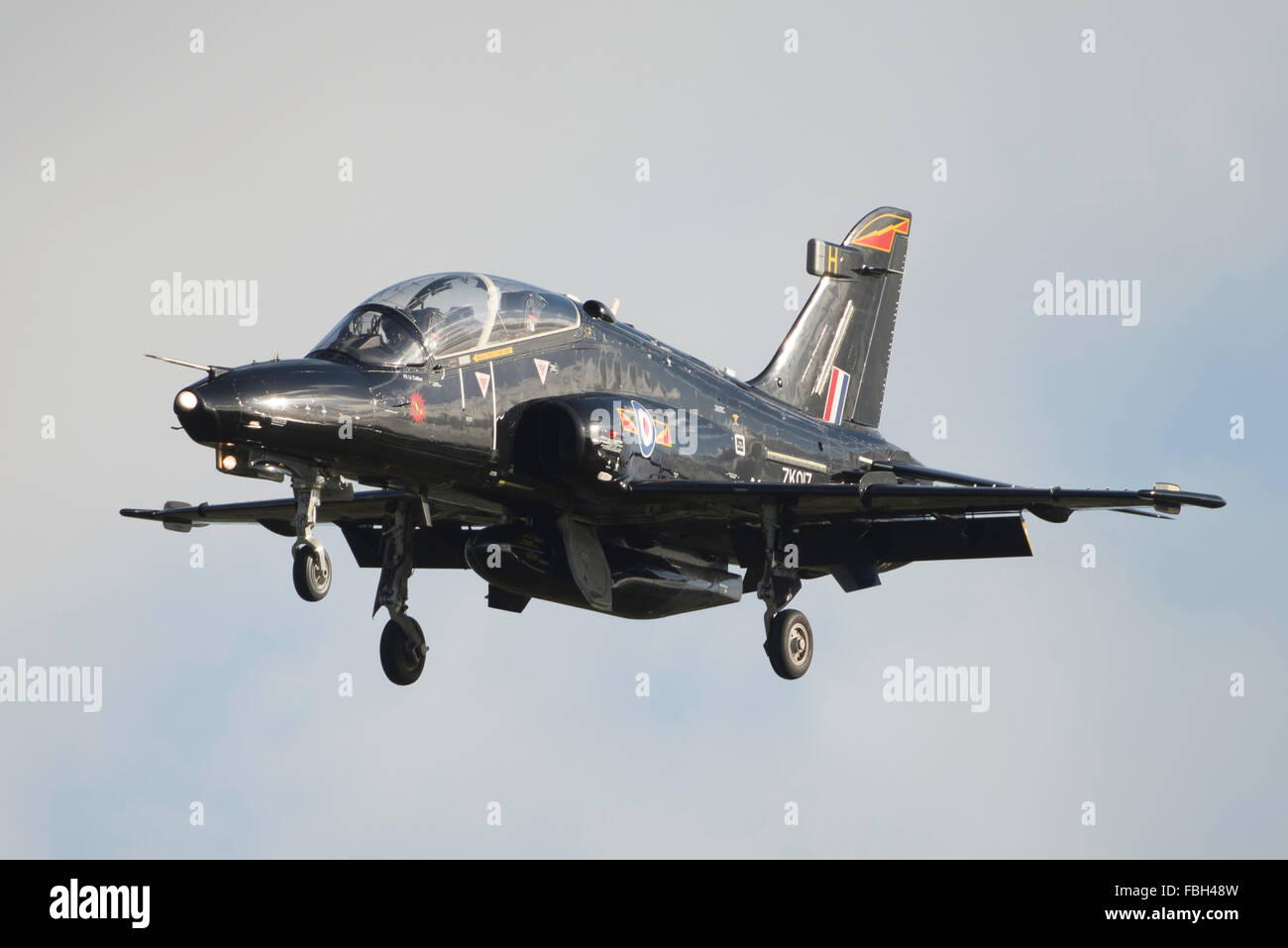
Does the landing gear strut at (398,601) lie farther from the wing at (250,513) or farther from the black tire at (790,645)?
the black tire at (790,645)

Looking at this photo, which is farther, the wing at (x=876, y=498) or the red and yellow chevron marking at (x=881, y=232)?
the red and yellow chevron marking at (x=881, y=232)

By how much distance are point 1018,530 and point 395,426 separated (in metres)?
9.10

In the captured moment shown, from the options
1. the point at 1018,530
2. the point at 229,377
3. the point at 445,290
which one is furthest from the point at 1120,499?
the point at 229,377

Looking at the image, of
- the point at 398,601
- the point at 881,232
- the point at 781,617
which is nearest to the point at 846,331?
the point at 881,232

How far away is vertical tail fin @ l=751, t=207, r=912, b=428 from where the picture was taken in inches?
1163

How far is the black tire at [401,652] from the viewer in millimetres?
23906

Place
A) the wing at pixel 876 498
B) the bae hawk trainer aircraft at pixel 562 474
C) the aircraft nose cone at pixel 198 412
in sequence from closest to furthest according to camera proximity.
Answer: the aircraft nose cone at pixel 198 412
the bae hawk trainer aircraft at pixel 562 474
the wing at pixel 876 498

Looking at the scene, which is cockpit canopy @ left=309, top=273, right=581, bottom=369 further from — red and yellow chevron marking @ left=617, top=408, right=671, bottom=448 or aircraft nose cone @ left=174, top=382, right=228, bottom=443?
aircraft nose cone @ left=174, top=382, right=228, bottom=443

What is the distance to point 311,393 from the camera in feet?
64.7

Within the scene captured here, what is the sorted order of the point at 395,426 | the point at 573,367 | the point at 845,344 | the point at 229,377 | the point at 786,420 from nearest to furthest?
the point at 229,377, the point at 395,426, the point at 573,367, the point at 786,420, the point at 845,344

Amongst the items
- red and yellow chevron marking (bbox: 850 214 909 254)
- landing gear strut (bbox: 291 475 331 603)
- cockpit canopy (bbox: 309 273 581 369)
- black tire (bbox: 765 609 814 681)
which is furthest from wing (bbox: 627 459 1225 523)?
red and yellow chevron marking (bbox: 850 214 909 254)

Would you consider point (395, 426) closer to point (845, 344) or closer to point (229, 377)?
point (229, 377)

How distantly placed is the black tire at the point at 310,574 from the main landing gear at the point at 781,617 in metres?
6.79

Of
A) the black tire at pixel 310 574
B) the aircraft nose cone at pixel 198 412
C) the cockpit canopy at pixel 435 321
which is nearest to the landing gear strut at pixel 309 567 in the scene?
the black tire at pixel 310 574
